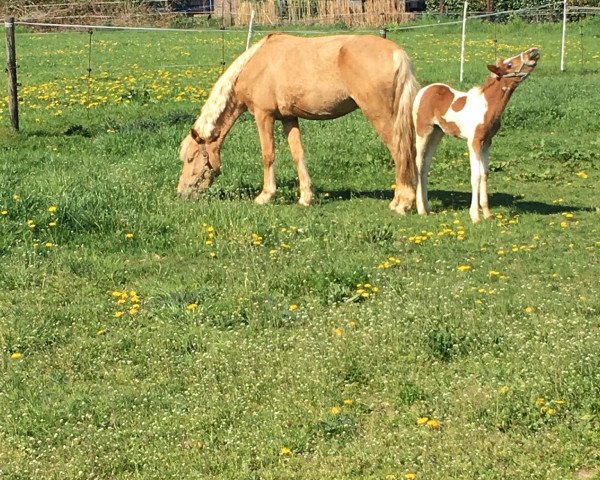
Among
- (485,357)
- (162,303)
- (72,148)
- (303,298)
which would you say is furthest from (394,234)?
(72,148)

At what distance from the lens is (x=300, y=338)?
6961 millimetres

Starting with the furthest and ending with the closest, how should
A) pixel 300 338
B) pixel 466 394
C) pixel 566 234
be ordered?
1. pixel 566 234
2. pixel 300 338
3. pixel 466 394

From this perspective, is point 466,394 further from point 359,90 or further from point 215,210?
point 359,90

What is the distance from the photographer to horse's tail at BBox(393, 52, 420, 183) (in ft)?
36.1

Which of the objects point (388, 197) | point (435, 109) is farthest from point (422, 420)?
point (388, 197)

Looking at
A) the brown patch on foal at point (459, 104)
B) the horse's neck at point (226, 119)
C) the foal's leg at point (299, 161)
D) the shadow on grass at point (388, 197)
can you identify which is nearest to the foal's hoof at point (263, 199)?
the shadow on grass at point (388, 197)

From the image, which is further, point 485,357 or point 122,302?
point 122,302

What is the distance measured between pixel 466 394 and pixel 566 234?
4459 millimetres

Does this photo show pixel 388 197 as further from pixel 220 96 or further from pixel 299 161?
pixel 220 96

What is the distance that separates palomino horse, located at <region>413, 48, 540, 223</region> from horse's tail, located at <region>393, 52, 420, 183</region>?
0.25ft

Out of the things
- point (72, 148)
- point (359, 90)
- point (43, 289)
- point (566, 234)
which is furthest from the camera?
point (72, 148)

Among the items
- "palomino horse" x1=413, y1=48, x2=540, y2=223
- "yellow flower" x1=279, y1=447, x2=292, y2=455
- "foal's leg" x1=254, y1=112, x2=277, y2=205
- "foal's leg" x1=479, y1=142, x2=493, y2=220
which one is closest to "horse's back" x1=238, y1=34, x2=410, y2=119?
"foal's leg" x1=254, y1=112, x2=277, y2=205

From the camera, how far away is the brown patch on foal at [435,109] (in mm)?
10812

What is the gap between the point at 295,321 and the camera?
7.35 metres
